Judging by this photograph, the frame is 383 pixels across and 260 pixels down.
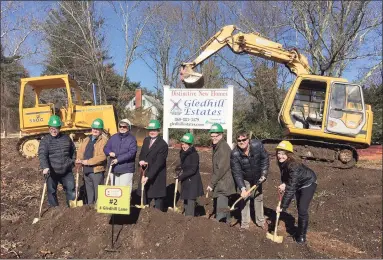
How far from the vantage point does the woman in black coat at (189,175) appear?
6.54 m

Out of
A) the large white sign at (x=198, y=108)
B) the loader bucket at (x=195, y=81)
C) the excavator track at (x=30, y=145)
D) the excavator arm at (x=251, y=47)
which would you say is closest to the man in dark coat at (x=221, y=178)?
the large white sign at (x=198, y=108)

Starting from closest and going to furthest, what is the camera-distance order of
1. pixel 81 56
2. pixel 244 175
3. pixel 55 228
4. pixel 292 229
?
pixel 55 228, pixel 244 175, pixel 292 229, pixel 81 56

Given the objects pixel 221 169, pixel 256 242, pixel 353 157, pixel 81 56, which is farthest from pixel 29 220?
pixel 81 56

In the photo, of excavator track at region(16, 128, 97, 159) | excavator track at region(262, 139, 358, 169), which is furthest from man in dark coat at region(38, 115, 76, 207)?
excavator track at region(16, 128, 97, 159)

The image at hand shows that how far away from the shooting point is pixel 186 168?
259 inches

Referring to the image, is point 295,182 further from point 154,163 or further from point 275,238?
point 154,163

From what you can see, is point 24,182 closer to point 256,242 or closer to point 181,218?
point 181,218

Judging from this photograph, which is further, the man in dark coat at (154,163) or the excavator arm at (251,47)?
the excavator arm at (251,47)

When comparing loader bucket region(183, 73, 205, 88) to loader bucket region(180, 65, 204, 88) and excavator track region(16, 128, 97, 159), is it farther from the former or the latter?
excavator track region(16, 128, 97, 159)

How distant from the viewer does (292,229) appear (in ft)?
22.9

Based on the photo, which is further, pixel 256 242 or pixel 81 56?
pixel 81 56

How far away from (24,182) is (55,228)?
5335 mm

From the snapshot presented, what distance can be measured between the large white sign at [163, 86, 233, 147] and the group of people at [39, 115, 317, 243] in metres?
3.35

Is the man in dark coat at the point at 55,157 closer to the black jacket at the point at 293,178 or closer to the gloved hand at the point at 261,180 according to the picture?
the gloved hand at the point at 261,180
